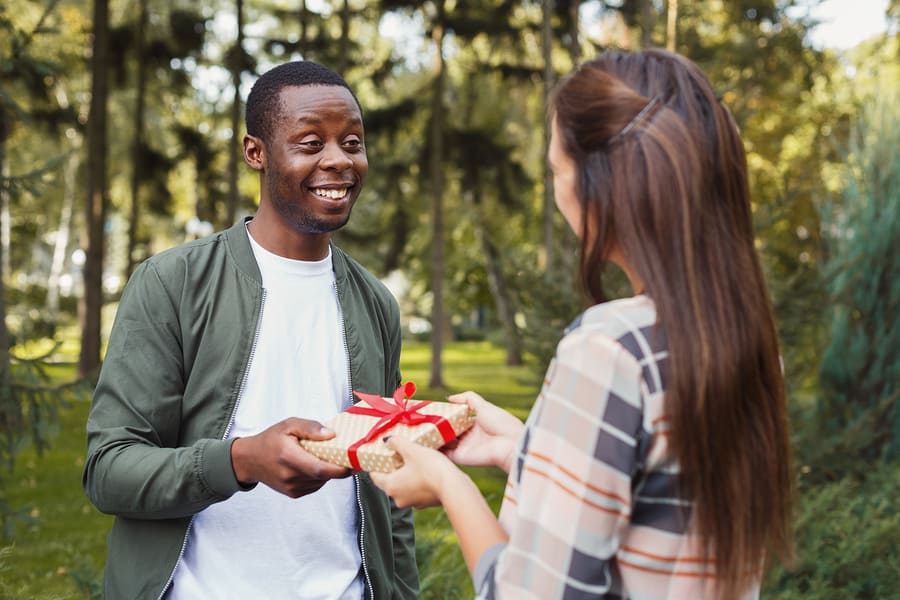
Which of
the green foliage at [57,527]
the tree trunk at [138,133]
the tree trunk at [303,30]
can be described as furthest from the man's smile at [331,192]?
the tree trunk at [138,133]

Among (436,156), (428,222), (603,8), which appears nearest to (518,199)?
(436,156)

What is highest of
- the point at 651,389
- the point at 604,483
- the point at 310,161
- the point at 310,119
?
the point at 310,119

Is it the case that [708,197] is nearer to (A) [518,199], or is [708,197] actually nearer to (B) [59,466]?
(B) [59,466]

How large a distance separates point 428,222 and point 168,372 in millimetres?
24127

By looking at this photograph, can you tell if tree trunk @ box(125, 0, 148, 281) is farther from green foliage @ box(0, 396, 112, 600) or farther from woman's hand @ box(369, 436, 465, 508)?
woman's hand @ box(369, 436, 465, 508)

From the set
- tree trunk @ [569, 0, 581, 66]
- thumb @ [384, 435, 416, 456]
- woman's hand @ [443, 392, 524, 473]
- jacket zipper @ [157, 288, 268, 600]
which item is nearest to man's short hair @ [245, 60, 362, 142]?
jacket zipper @ [157, 288, 268, 600]

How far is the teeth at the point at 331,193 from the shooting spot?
8.32 feet

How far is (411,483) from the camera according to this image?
175 cm

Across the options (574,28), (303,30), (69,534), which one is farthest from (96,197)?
(574,28)

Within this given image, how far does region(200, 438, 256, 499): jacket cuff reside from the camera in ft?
6.63

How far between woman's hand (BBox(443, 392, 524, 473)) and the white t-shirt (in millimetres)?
441

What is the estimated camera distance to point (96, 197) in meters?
15.8

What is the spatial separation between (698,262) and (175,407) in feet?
4.41

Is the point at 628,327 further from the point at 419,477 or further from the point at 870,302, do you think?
the point at 870,302
